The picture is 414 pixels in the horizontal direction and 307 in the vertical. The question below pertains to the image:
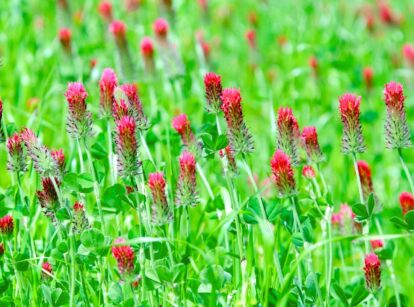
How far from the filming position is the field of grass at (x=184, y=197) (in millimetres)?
2496

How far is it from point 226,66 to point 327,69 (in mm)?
795

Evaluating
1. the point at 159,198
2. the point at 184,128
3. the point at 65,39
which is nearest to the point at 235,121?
the point at 159,198

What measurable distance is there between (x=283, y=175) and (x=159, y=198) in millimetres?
354

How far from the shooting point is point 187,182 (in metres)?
2.50

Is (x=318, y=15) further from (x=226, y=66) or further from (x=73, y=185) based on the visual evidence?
(x=73, y=185)

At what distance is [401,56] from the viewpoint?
6.50 metres

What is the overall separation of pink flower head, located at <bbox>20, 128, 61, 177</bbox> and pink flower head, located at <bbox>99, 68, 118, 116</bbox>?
314 mm

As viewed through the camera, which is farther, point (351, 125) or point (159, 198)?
point (351, 125)

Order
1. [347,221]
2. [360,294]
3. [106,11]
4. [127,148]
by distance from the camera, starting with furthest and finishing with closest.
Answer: [106,11]
[347,221]
[360,294]
[127,148]

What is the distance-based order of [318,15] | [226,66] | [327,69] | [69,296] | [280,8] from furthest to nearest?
[280,8] < [318,15] < [226,66] < [327,69] < [69,296]

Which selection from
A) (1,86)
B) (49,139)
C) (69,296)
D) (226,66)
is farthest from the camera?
(226,66)

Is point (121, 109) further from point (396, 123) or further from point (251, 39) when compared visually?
point (251, 39)

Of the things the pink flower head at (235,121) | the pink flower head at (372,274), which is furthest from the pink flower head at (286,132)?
the pink flower head at (372,274)

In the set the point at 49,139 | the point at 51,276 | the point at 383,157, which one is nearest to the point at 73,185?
the point at 51,276
